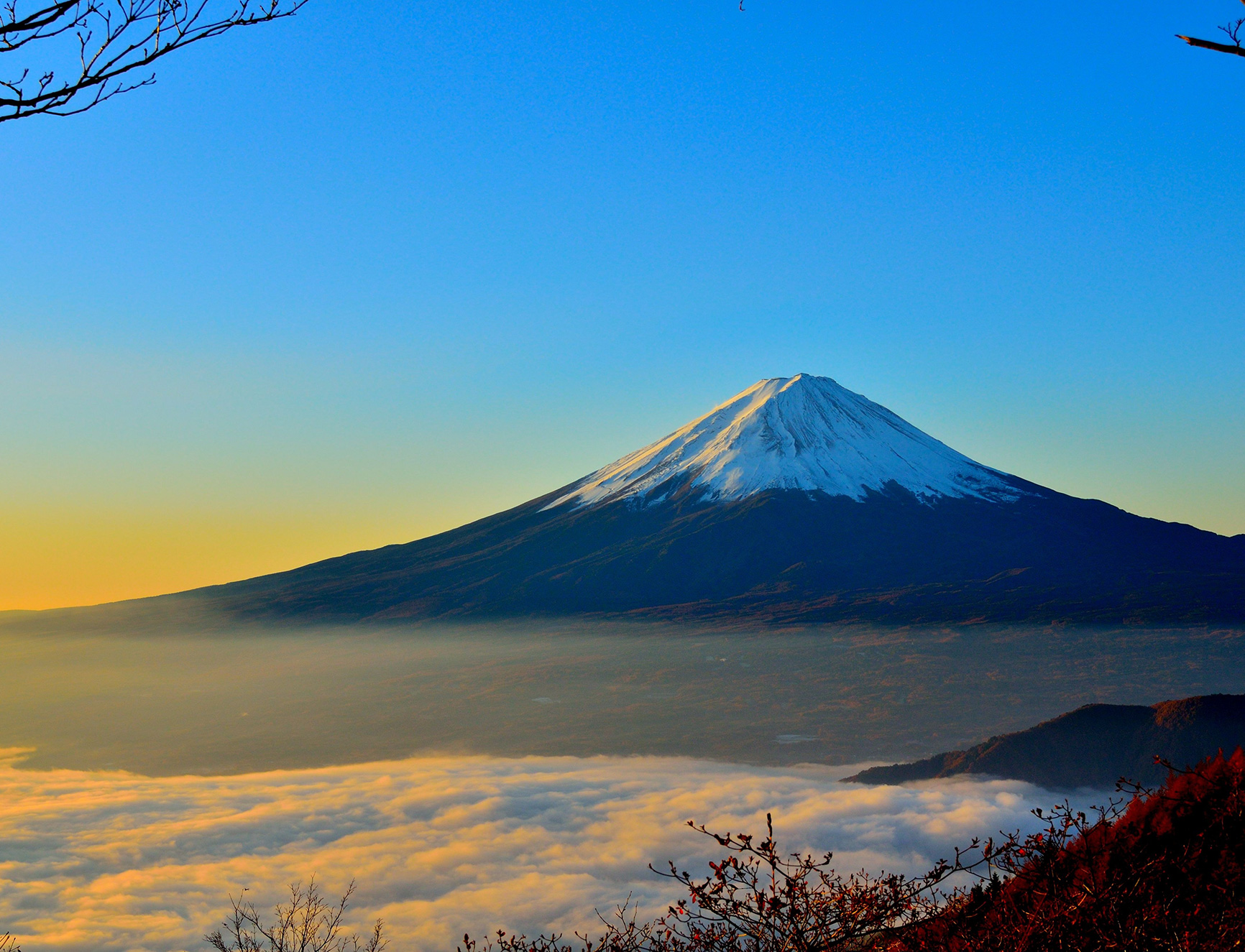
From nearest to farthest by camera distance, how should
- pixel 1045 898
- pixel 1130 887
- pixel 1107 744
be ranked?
1. pixel 1045 898
2. pixel 1130 887
3. pixel 1107 744

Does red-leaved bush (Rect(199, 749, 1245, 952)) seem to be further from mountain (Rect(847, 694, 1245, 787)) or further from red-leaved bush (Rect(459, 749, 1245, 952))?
mountain (Rect(847, 694, 1245, 787))

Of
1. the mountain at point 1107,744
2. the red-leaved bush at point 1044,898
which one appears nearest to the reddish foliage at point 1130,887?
the red-leaved bush at point 1044,898

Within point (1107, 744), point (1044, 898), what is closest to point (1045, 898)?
point (1044, 898)

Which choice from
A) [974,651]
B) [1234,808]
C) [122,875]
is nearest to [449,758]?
[122,875]

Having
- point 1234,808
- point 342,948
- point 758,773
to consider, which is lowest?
point 758,773

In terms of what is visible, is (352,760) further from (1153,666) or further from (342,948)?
(1153,666)

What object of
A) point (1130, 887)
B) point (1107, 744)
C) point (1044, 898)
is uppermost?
point (1044, 898)

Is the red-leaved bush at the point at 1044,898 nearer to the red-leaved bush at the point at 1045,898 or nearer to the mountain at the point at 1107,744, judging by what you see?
the red-leaved bush at the point at 1045,898

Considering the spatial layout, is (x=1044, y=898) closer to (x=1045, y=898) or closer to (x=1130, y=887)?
(x=1045, y=898)

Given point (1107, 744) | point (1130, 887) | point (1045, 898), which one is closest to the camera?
point (1045, 898)
